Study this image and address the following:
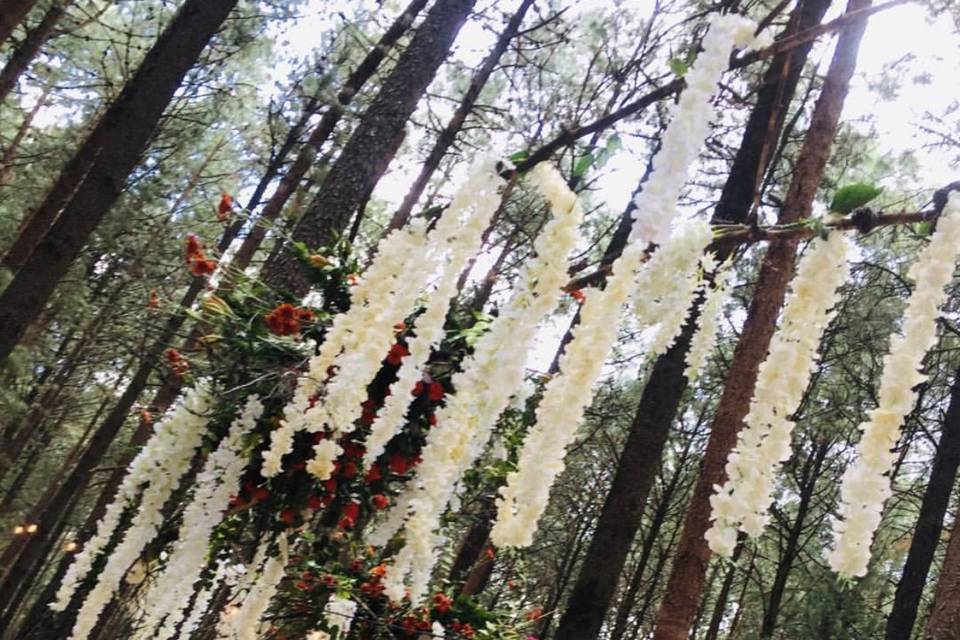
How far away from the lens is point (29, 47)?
21.2ft

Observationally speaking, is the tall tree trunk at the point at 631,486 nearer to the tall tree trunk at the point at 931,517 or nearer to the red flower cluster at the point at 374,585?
the red flower cluster at the point at 374,585

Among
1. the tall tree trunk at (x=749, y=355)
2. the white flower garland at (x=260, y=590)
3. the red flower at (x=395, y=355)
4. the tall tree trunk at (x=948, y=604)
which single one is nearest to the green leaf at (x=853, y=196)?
the red flower at (x=395, y=355)

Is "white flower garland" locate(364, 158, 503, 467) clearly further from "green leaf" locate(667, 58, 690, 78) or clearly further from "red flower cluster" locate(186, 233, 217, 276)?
"red flower cluster" locate(186, 233, 217, 276)

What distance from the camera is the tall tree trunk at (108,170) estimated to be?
3.39 m

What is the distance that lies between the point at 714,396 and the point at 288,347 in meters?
9.68

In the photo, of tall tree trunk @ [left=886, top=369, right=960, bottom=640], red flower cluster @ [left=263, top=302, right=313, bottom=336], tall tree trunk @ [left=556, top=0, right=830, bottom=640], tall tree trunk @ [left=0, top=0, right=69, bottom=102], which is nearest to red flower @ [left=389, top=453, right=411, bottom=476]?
red flower cluster @ [left=263, top=302, right=313, bottom=336]

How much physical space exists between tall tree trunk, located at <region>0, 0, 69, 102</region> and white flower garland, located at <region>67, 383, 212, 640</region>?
5722mm

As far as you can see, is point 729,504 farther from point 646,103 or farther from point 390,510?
point 390,510

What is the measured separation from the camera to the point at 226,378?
241 centimetres

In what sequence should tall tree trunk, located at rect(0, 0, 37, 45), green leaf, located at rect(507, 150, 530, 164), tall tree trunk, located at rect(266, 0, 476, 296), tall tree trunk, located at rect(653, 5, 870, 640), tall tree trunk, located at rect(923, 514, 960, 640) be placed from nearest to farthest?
green leaf, located at rect(507, 150, 530, 164) → tall tree trunk, located at rect(653, 5, 870, 640) → tall tree trunk, located at rect(923, 514, 960, 640) → tall tree trunk, located at rect(266, 0, 476, 296) → tall tree trunk, located at rect(0, 0, 37, 45)

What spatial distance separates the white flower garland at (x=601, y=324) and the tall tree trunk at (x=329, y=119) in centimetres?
610

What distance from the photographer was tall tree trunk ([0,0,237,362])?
3387mm

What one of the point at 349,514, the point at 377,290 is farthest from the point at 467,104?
the point at 377,290

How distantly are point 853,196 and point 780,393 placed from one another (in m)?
0.33
